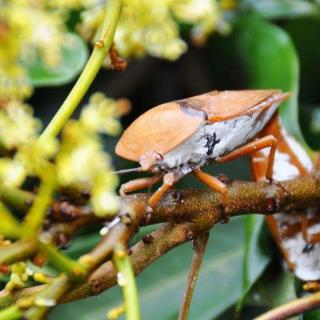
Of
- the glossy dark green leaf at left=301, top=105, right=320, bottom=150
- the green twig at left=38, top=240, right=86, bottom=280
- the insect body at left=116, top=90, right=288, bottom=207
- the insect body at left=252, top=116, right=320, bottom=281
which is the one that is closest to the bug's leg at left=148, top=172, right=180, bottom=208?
the insect body at left=116, top=90, right=288, bottom=207

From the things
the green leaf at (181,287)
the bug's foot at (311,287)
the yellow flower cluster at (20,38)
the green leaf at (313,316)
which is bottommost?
the green leaf at (313,316)

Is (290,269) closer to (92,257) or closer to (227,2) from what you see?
(92,257)

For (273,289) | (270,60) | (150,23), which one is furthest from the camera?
(270,60)

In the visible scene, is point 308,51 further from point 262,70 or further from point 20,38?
point 20,38

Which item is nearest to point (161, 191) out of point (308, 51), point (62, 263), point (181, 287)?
point (62, 263)

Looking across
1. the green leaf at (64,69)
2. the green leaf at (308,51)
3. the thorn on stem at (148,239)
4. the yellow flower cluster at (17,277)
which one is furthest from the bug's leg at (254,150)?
the green leaf at (308,51)

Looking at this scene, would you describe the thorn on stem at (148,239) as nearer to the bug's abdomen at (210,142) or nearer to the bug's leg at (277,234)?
the bug's abdomen at (210,142)
